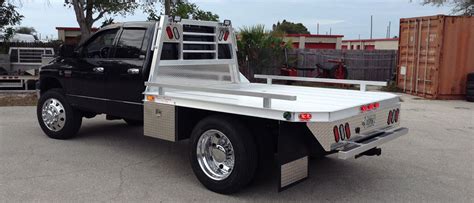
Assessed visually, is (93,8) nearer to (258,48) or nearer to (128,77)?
(258,48)

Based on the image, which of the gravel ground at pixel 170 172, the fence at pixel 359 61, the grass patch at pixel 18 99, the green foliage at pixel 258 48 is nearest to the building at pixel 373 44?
the fence at pixel 359 61

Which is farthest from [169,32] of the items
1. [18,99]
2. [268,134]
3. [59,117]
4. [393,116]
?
[18,99]

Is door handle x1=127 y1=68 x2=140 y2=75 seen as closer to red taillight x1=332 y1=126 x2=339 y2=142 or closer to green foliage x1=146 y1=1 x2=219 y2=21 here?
red taillight x1=332 y1=126 x2=339 y2=142

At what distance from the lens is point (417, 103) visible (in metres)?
13.4

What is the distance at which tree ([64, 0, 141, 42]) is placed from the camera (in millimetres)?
14140

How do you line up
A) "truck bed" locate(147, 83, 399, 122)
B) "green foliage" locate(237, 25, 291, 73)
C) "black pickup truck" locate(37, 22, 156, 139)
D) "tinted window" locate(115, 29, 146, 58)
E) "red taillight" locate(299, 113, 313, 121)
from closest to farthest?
"red taillight" locate(299, 113, 313, 121)
"truck bed" locate(147, 83, 399, 122)
"black pickup truck" locate(37, 22, 156, 139)
"tinted window" locate(115, 29, 146, 58)
"green foliage" locate(237, 25, 291, 73)

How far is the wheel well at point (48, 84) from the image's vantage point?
25.2ft

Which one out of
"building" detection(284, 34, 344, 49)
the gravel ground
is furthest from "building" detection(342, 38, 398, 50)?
the gravel ground

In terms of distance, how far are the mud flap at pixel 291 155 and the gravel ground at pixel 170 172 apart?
0.47 m

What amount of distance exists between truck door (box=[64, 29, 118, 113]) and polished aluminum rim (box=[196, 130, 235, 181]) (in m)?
Result: 2.23

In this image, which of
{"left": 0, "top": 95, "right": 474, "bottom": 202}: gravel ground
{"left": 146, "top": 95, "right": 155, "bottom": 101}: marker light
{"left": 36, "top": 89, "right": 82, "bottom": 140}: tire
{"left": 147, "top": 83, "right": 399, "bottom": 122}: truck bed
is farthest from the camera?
{"left": 36, "top": 89, "right": 82, "bottom": 140}: tire

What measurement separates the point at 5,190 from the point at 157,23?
108 inches

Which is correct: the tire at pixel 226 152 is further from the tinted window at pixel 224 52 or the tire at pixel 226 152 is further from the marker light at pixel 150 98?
the tinted window at pixel 224 52

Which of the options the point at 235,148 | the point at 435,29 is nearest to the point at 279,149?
the point at 235,148
